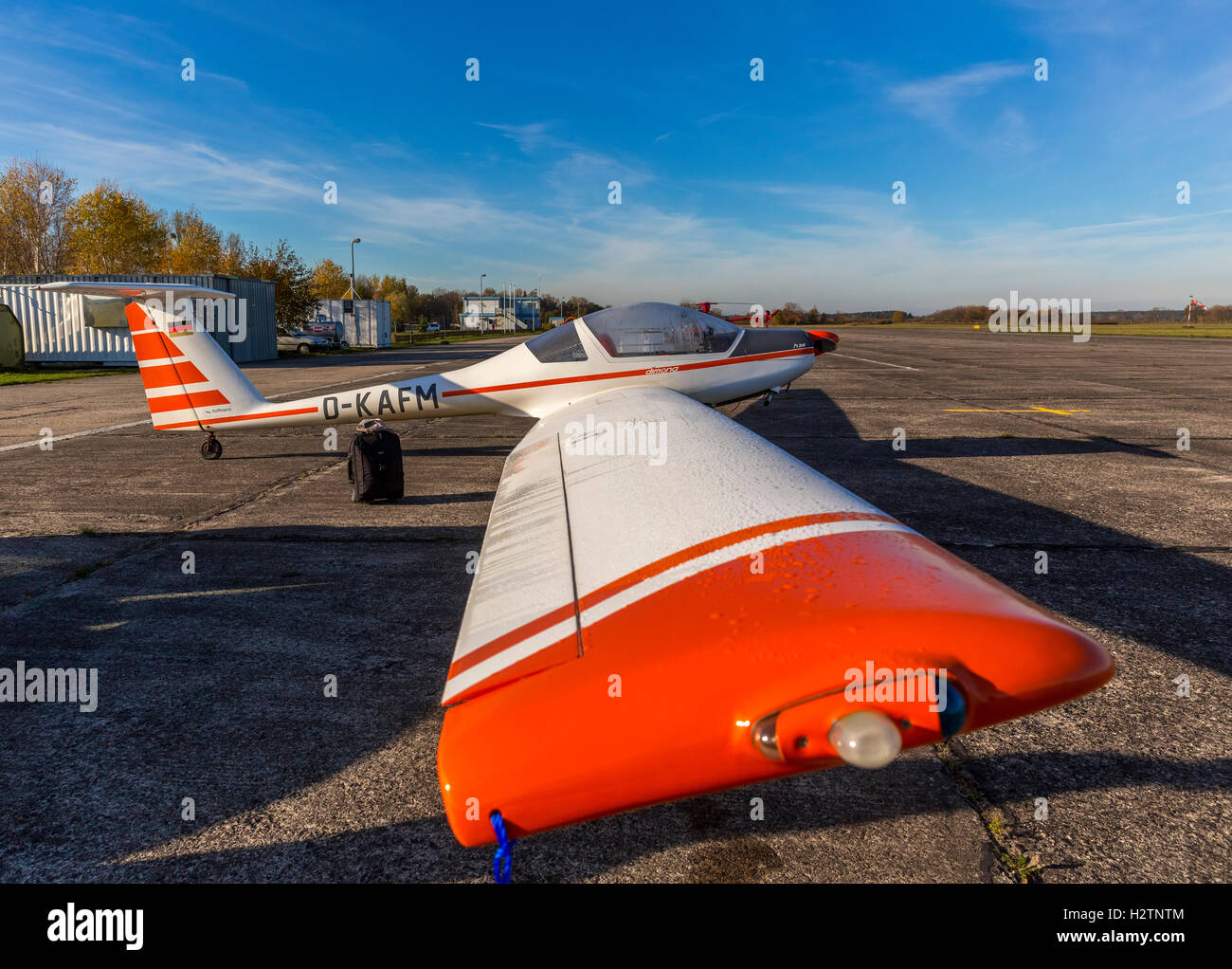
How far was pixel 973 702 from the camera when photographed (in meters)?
1.58

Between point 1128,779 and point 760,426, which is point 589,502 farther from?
point 760,426

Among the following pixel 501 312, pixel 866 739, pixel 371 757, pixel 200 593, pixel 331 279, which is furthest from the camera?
pixel 501 312

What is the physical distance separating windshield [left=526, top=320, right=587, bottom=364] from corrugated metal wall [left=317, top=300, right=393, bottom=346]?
54.3m

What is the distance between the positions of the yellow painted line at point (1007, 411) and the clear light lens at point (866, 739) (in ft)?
50.4

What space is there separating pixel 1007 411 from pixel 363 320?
55487mm

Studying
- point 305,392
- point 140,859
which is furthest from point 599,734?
point 305,392

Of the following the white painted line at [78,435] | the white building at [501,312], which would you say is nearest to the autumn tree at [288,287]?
the white painted line at [78,435]

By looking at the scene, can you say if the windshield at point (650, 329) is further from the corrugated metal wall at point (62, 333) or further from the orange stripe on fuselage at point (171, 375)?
the corrugated metal wall at point (62, 333)

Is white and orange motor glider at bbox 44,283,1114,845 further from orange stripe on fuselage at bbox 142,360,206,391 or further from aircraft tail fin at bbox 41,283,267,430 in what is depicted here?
orange stripe on fuselage at bbox 142,360,206,391

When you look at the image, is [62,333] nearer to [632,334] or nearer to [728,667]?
[632,334]

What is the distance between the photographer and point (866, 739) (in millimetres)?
1463

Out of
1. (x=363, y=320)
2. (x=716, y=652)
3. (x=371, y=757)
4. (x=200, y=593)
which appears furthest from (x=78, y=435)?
(x=363, y=320)
